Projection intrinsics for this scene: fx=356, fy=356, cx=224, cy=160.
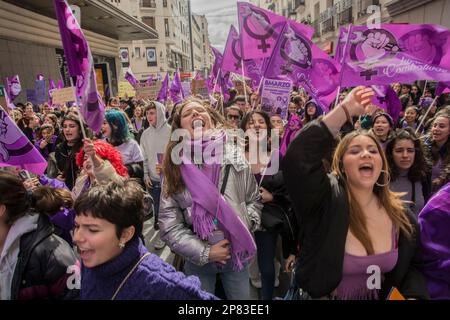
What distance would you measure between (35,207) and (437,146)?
12.2 ft

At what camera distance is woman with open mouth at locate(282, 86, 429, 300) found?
1.65m

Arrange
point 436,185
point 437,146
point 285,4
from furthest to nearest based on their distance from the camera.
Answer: point 285,4
point 437,146
point 436,185

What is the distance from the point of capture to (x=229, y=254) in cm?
224

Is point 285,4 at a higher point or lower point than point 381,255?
higher

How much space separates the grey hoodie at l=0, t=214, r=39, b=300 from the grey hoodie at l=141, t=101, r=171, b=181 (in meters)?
3.25

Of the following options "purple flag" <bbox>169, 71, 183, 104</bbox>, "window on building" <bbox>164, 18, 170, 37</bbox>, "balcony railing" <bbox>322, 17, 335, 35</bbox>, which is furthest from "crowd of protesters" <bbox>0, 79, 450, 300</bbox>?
"window on building" <bbox>164, 18, 170, 37</bbox>

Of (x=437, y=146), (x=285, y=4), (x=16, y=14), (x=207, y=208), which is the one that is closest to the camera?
(x=207, y=208)

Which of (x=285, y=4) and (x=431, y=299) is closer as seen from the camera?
(x=431, y=299)

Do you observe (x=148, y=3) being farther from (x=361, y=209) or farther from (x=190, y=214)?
(x=361, y=209)

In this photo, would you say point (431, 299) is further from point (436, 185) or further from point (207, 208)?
point (436, 185)

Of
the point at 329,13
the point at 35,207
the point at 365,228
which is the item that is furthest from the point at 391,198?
the point at 329,13

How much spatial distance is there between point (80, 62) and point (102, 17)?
1691cm

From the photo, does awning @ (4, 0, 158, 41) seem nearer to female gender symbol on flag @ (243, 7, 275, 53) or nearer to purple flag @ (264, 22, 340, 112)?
female gender symbol on flag @ (243, 7, 275, 53)

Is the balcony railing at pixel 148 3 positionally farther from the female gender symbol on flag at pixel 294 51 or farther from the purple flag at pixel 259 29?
the female gender symbol on flag at pixel 294 51
